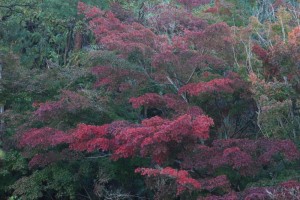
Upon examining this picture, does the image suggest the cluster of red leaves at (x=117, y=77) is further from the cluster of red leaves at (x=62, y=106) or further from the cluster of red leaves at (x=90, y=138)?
the cluster of red leaves at (x=90, y=138)

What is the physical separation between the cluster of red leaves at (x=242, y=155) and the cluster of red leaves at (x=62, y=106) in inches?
90.5

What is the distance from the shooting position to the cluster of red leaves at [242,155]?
25.3 ft

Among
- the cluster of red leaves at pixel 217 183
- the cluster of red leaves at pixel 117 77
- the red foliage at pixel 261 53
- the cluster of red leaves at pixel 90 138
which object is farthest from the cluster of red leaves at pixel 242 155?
the cluster of red leaves at pixel 117 77

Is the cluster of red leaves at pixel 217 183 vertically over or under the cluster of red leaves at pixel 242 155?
under

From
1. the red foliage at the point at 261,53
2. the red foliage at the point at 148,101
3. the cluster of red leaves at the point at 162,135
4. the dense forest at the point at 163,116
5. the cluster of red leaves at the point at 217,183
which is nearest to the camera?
the cluster of red leaves at the point at 217,183

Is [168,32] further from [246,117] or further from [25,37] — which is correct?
[25,37]

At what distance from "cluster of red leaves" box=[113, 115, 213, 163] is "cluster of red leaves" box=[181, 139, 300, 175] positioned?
28cm

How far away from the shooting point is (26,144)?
9.46m

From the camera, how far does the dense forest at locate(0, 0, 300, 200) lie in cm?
794

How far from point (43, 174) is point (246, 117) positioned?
4.23 metres

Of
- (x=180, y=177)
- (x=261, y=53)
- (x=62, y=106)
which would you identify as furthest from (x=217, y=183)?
(x=62, y=106)

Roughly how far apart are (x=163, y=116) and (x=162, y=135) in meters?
2.61

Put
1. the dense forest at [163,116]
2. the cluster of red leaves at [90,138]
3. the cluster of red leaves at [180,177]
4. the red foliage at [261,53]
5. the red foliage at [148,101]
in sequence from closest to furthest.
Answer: the cluster of red leaves at [180,177], the dense forest at [163,116], the cluster of red leaves at [90,138], the red foliage at [148,101], the red foliage at [261,53]

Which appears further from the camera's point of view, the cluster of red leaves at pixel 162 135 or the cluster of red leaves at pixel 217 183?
the cluster of red leaves at pixel 162 135
